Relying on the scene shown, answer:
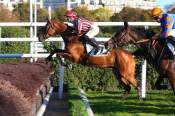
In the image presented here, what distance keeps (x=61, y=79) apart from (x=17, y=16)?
22.9 m

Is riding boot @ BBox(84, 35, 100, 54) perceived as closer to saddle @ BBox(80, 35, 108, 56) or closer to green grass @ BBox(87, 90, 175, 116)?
saddle @ BBox(80, 35, 108, 56)

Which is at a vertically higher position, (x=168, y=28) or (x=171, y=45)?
(x=168, y=28)

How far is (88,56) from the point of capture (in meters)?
10.1

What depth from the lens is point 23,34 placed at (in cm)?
1459

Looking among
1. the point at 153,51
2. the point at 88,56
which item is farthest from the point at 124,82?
the point at 153,51

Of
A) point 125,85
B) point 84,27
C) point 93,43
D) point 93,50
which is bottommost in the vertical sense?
point 125,85

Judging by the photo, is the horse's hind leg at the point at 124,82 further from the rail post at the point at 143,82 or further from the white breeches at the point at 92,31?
the white breeches at the point at 92,31

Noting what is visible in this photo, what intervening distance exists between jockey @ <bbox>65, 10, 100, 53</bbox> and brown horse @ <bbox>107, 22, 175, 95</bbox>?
39.1 inches

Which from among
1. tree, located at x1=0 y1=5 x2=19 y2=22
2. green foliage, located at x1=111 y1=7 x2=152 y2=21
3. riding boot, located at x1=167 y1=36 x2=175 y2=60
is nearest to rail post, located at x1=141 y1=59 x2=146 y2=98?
riding boot, located at x1=167 y1=36 x2=175 y2=60

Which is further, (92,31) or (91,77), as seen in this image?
(91,77)

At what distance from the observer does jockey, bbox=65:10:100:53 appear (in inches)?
391

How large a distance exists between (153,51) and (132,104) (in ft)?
5.48

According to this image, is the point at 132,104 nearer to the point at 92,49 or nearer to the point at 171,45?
the point at 92,49

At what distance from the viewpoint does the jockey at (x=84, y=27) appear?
993cm
